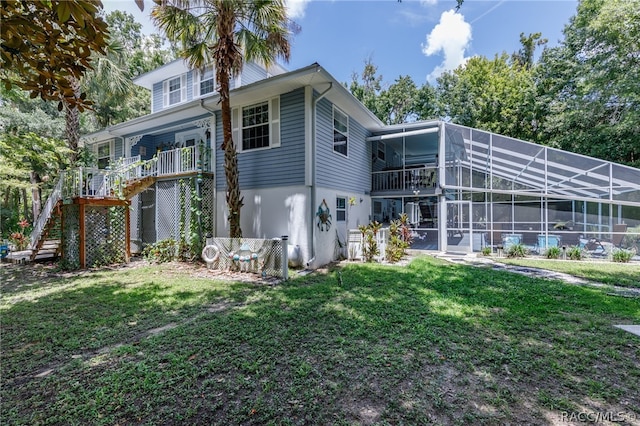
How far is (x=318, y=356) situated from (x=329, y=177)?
22.3 ft

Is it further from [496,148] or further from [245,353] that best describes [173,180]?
[496,148]

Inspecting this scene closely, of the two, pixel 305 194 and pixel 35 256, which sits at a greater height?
pixel 305 194

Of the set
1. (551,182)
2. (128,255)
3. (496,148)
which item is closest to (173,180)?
(128,255)

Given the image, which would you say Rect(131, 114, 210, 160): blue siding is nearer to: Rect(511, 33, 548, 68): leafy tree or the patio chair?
the patio chair

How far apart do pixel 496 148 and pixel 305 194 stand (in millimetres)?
7658

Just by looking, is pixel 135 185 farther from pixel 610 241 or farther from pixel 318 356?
pixel 610 241

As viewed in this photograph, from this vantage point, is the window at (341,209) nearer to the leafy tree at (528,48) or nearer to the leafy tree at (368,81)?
the leafy tree at (368,81)

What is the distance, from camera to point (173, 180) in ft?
35.2

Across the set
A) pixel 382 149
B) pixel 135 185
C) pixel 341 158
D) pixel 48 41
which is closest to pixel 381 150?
pixel 382 149

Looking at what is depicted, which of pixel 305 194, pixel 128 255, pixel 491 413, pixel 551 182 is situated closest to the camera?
pixel 491 413

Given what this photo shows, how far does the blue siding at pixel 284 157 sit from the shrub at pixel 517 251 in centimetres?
820

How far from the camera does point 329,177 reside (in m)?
9.55

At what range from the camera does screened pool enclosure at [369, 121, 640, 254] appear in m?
9.67

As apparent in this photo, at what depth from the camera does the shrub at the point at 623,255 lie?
9.20 m
